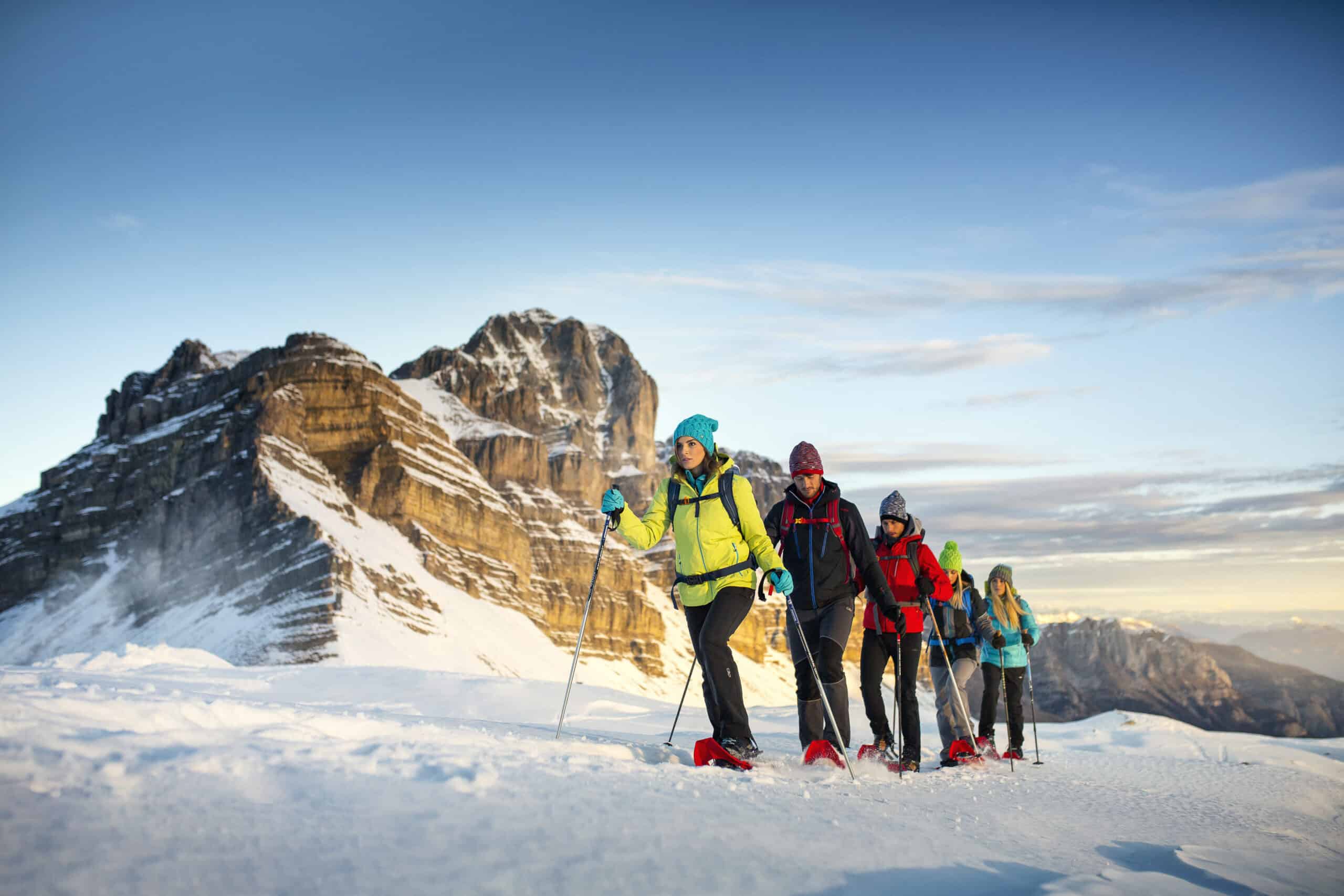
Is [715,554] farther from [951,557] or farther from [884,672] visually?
[951,557]

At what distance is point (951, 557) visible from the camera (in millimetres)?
10453

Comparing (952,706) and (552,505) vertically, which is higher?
(552,505)

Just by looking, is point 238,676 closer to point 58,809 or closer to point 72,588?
point 58,809

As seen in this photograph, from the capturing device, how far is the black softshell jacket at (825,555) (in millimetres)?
7387

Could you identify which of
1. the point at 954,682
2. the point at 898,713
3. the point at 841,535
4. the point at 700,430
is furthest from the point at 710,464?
the point at 954,682

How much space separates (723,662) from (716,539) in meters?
0.96

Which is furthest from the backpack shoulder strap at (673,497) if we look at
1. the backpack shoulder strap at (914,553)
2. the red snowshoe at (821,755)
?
the backpack shoulder strap at (914,553)

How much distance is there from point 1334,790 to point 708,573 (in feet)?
28.9

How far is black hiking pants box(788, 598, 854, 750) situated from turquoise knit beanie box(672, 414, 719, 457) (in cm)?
177

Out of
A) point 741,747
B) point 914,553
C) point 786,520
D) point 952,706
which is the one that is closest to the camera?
point 741,747

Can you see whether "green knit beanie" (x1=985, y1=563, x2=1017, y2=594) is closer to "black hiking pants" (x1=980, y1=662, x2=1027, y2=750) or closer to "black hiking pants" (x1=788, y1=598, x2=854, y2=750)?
"black hiking pants" (x1=980, y1=662, x2=1027, y2=750)

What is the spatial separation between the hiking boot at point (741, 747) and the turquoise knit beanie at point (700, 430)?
223 centimetres

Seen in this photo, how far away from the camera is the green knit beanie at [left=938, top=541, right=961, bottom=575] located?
411 inches

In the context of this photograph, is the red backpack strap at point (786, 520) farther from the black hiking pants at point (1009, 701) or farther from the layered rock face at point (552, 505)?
the layered rock face at point (552, 505)
